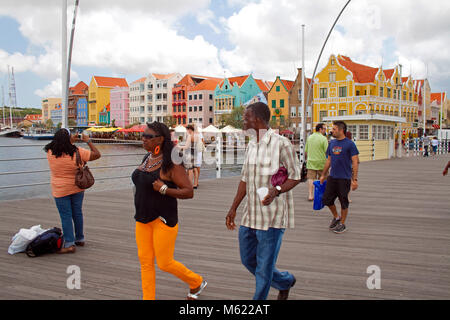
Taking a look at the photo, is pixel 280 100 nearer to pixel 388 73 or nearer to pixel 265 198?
pixel 388 73

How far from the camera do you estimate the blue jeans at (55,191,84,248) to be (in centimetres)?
523

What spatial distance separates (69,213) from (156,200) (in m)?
2.44

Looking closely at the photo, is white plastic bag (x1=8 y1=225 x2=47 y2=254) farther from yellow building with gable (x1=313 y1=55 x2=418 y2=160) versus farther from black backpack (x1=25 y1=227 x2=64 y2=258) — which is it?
yellow building with gable (x1=313 y1=55 x2=418 y2=160)

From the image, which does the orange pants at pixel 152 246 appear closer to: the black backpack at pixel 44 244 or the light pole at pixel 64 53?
the black backpack at pixel 44 244

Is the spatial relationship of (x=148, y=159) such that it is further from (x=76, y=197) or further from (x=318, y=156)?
(x=318, y=156)

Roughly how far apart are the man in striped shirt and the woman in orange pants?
1.83ft

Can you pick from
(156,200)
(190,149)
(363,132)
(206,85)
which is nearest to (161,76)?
(206,85)

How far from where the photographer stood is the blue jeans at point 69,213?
206 inches

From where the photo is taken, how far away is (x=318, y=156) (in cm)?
905

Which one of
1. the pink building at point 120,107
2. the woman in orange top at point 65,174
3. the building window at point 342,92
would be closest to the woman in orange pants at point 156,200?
the woman in orange top at point 65,174

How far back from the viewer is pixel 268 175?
10.6 ft
